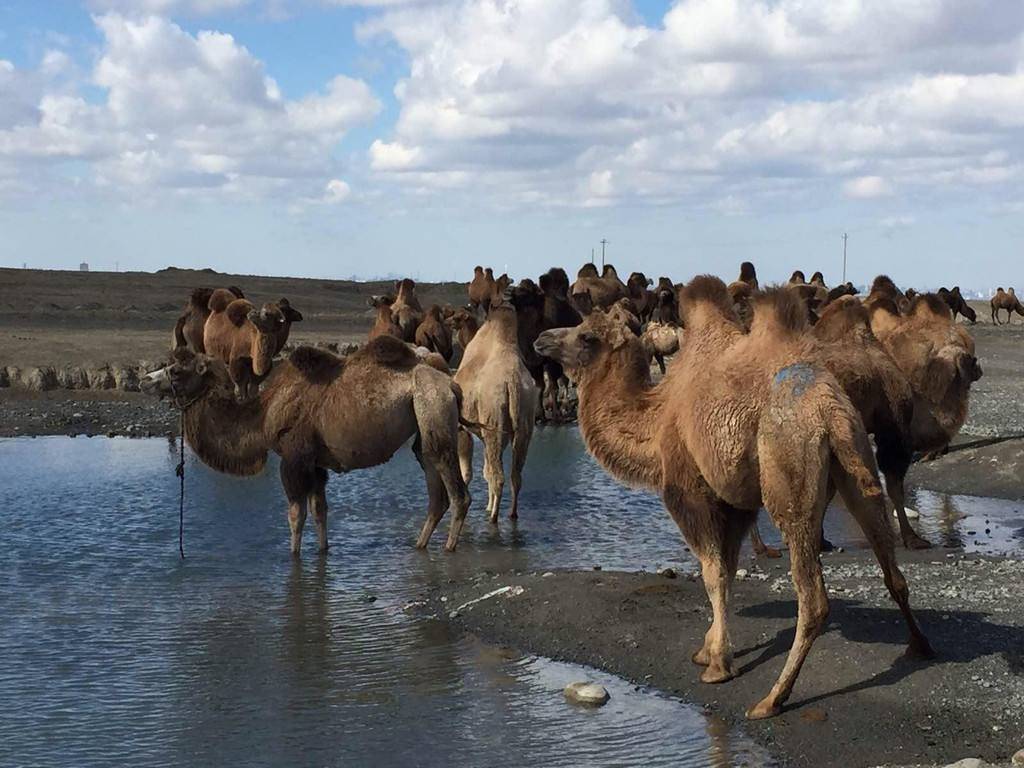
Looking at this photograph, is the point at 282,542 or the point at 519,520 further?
the point at 519,520

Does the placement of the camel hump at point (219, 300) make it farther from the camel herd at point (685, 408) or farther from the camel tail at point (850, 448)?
the camel tail at point (850, 448)

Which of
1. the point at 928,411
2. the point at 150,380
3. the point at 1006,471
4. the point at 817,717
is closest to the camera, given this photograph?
the point at 817,717

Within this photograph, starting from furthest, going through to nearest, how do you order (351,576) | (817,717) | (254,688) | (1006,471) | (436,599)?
(1006,471) < (351,576) < (436,599) < (254,688) < (817,717)

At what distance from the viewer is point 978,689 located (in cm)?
637

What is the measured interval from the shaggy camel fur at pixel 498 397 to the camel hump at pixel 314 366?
1.59 metres

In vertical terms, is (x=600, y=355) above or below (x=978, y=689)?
above

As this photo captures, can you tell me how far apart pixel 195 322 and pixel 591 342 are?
12579 millimetres

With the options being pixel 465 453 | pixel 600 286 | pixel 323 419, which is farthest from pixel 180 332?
pixel 323 419

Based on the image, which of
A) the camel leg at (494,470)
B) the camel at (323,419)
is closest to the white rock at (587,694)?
the camel at (323,419)

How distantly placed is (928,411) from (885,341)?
0.92m

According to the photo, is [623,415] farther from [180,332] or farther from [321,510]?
[180,332]

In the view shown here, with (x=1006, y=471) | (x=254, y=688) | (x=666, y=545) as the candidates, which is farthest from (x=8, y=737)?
(x=1006, y=471)

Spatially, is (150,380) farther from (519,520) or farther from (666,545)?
(666,545)

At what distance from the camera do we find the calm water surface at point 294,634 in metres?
6.34
